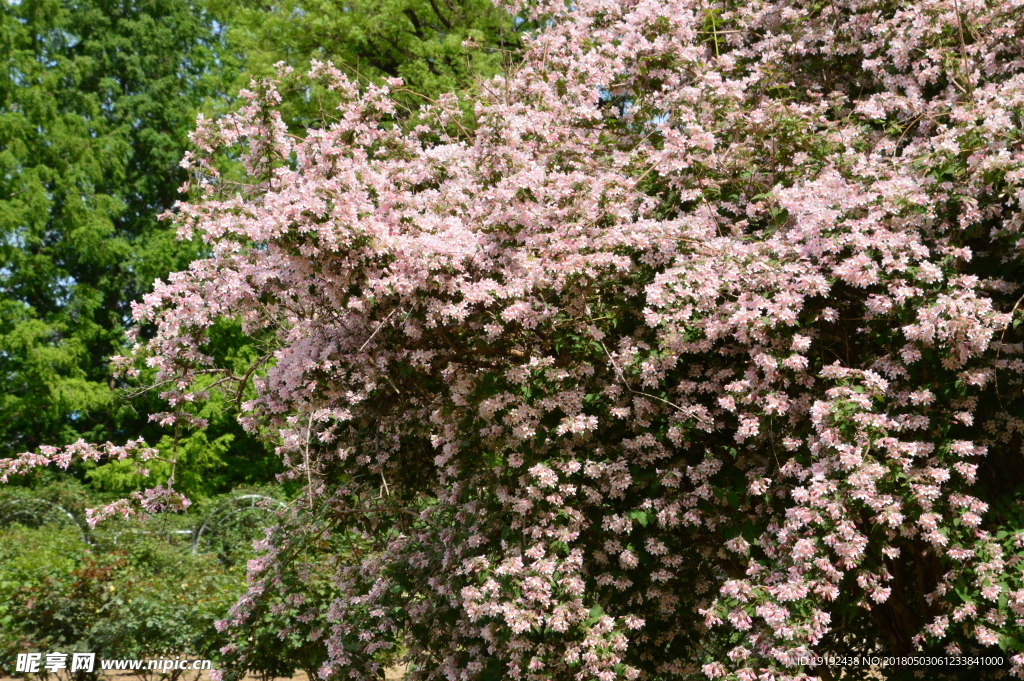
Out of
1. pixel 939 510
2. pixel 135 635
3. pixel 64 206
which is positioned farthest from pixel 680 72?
pixel 64 206

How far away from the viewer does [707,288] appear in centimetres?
387

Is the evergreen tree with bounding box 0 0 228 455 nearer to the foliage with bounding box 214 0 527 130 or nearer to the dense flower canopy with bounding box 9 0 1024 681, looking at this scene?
the foliage with bounding box 214 0 527 130

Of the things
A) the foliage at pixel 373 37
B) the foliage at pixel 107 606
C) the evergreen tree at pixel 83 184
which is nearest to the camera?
the foliage at pixel 107 606

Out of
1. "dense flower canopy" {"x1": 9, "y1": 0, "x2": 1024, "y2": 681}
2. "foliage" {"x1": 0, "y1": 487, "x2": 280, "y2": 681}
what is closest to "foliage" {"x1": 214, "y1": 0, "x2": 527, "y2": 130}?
"foliage" {"x1": 0, "y1": 487, "x2": 280, "y2": 681}

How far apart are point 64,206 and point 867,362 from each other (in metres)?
21.3

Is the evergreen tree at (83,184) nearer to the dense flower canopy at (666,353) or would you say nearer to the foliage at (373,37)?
the foliage at (373,37)

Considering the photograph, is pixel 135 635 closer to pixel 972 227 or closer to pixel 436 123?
pixel 436 123

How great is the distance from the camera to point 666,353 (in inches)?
160

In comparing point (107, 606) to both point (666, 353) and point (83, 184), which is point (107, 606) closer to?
point (666, 353)

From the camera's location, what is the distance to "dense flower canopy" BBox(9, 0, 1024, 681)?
12.2ft

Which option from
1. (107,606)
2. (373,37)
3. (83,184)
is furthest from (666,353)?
(83,184)

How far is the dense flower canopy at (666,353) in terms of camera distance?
3.71 m

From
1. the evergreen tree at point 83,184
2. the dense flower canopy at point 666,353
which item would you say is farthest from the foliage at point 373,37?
the dense flower canopy at point 666,353

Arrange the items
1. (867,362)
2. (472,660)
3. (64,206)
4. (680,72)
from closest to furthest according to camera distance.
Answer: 1. (867,362)
2. (472,660)
3. (680,72)
4. (64,206)
